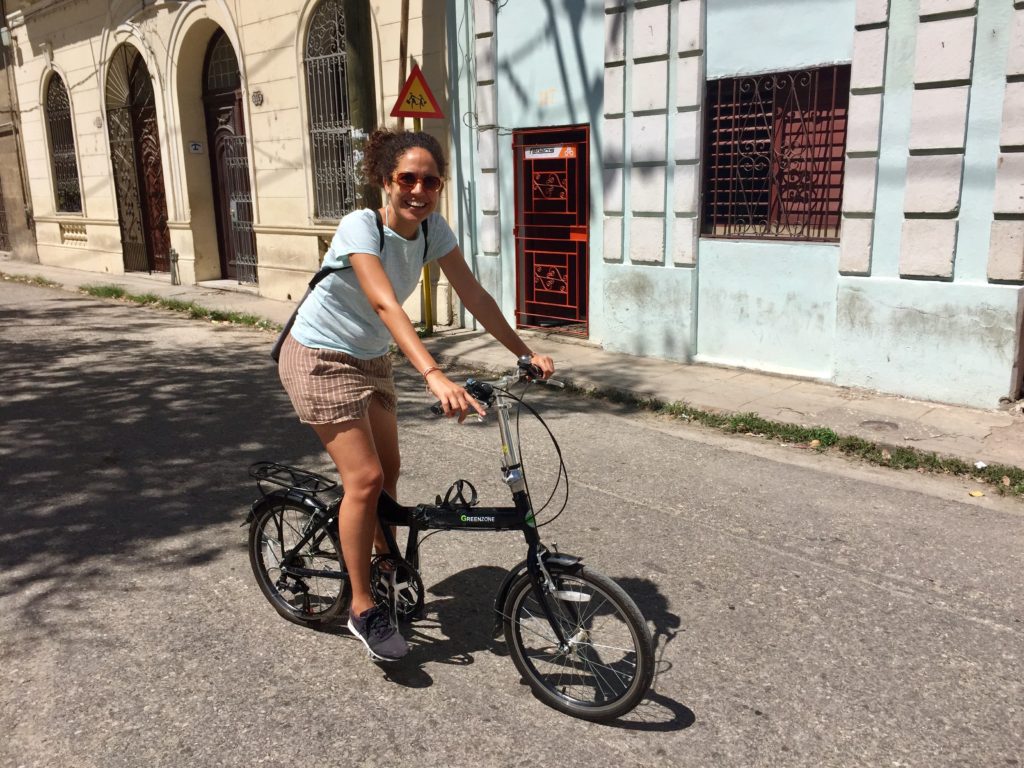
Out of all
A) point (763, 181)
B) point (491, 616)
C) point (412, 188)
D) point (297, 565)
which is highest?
point (763, 181)

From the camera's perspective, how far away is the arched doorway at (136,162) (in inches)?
606

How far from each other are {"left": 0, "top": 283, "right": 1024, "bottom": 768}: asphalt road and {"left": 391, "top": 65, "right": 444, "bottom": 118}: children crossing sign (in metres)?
3.62

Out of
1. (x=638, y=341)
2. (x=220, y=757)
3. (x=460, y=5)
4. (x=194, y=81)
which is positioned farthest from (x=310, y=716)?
(x=194, y=81)

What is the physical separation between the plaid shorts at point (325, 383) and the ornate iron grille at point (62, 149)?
16769mm

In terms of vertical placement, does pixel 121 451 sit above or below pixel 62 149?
below

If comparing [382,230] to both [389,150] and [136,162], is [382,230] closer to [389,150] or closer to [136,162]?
[389,150]

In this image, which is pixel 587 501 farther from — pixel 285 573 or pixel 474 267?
pixel 474 267

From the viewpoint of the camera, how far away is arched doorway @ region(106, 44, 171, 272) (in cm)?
1539

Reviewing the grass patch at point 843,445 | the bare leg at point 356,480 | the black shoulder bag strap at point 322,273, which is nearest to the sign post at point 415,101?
the grass patch at point 843,445

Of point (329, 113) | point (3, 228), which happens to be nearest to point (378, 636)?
point (329, 113)

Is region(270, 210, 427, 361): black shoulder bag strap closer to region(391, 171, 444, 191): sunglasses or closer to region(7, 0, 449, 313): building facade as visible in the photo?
region(391, 171, 444, 191): sunglasses

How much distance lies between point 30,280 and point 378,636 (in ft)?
52.2

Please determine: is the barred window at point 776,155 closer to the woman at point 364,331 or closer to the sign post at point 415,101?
the sign post at point 415,101

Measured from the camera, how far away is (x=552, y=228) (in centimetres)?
938
